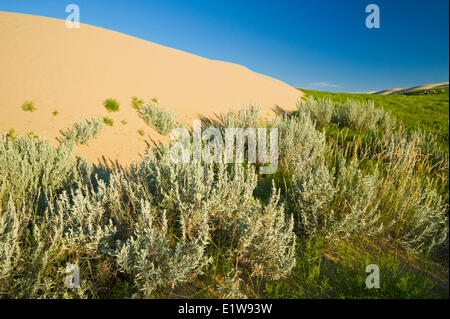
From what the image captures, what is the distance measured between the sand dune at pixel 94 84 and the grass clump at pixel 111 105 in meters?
0.12

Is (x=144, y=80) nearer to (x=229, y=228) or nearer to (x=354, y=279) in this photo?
(x=229, y=228)

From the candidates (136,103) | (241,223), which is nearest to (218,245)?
(241,223)

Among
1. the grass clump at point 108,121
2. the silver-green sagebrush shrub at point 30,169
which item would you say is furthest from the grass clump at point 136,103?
the silver-green sagebrush shrub at point 30,169

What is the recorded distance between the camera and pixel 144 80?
24.3 ft

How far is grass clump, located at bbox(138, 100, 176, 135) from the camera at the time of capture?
5.46 m

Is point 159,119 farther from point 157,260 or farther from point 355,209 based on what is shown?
point 355,209

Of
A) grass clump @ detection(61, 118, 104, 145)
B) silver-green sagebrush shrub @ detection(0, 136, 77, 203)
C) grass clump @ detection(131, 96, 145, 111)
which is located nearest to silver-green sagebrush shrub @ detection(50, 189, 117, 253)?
silver-green sagebrush shrub @ detection(0, 136, 77, 203)

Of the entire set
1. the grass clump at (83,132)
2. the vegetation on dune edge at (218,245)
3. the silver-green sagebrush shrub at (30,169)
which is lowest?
the vegetation on dune edge at (218,245)

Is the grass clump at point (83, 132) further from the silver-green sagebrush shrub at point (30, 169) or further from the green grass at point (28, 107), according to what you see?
the green grass at point (28, 107)

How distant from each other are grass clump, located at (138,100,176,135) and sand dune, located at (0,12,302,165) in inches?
7.6

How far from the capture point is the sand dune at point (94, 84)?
4.63 m

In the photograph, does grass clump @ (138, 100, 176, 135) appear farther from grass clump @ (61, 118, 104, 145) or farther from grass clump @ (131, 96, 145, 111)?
grass clump @ (61, 118, 104, 145)
